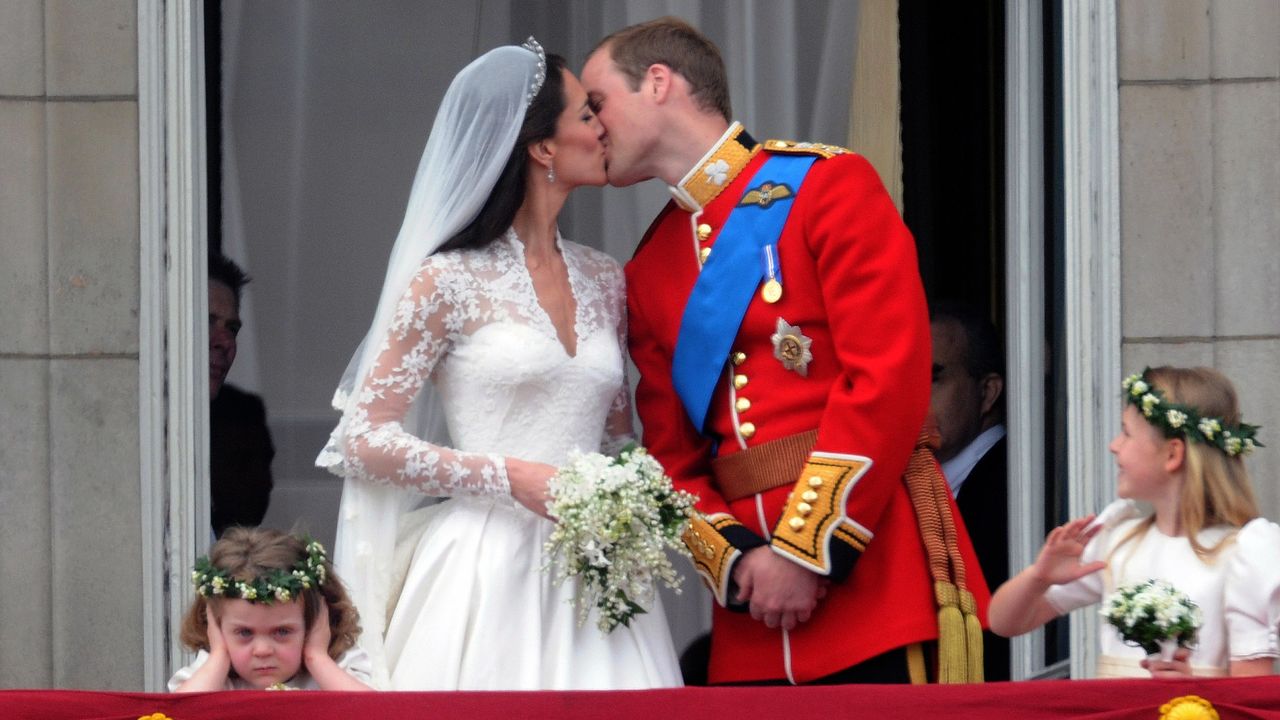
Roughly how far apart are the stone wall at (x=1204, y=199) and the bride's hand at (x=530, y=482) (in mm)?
1740

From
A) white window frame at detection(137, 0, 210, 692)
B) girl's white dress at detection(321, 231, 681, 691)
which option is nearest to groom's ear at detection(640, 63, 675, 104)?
girl's white dress at detection(321, 231, 681, 691)

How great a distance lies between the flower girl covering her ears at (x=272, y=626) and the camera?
12.4 feet

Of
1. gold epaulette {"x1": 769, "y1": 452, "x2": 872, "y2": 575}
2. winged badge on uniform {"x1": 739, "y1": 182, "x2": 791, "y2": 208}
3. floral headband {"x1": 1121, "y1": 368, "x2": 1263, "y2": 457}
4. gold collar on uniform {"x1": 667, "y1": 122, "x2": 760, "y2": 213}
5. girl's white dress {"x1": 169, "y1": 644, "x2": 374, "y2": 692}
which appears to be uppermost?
gold collar on uniform {"x1": 667, "y1": 122, "x2": 760, "y2": 213}

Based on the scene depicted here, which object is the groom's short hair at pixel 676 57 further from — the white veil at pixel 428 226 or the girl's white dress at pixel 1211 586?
the girl's white dress at pixel 1211 586

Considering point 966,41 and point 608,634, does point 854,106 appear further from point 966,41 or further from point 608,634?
point 608,634

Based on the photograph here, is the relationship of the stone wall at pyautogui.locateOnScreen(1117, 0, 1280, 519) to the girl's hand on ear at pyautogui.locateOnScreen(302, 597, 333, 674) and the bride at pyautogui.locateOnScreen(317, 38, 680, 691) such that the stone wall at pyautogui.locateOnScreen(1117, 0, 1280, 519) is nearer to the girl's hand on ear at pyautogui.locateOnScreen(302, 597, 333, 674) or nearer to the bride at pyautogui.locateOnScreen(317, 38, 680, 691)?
the bride at pyautogui.locateOnScreen(317, 38, 680, 691)

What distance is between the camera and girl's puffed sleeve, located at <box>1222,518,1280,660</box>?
3623mm

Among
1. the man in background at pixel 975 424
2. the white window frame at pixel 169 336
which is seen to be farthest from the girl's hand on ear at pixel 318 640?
the man in background at pixel 975 424

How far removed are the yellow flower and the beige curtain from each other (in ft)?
8.50

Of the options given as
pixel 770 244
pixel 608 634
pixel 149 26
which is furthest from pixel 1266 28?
pixel 149 26

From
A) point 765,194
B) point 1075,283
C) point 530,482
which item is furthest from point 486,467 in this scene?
point 1075,283

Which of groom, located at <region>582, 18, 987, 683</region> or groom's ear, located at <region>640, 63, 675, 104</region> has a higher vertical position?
groom's ear, located at <region>640, 63, 675, 104</region>

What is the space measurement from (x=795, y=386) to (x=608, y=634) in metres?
0.63

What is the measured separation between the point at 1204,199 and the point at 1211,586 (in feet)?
5.36
